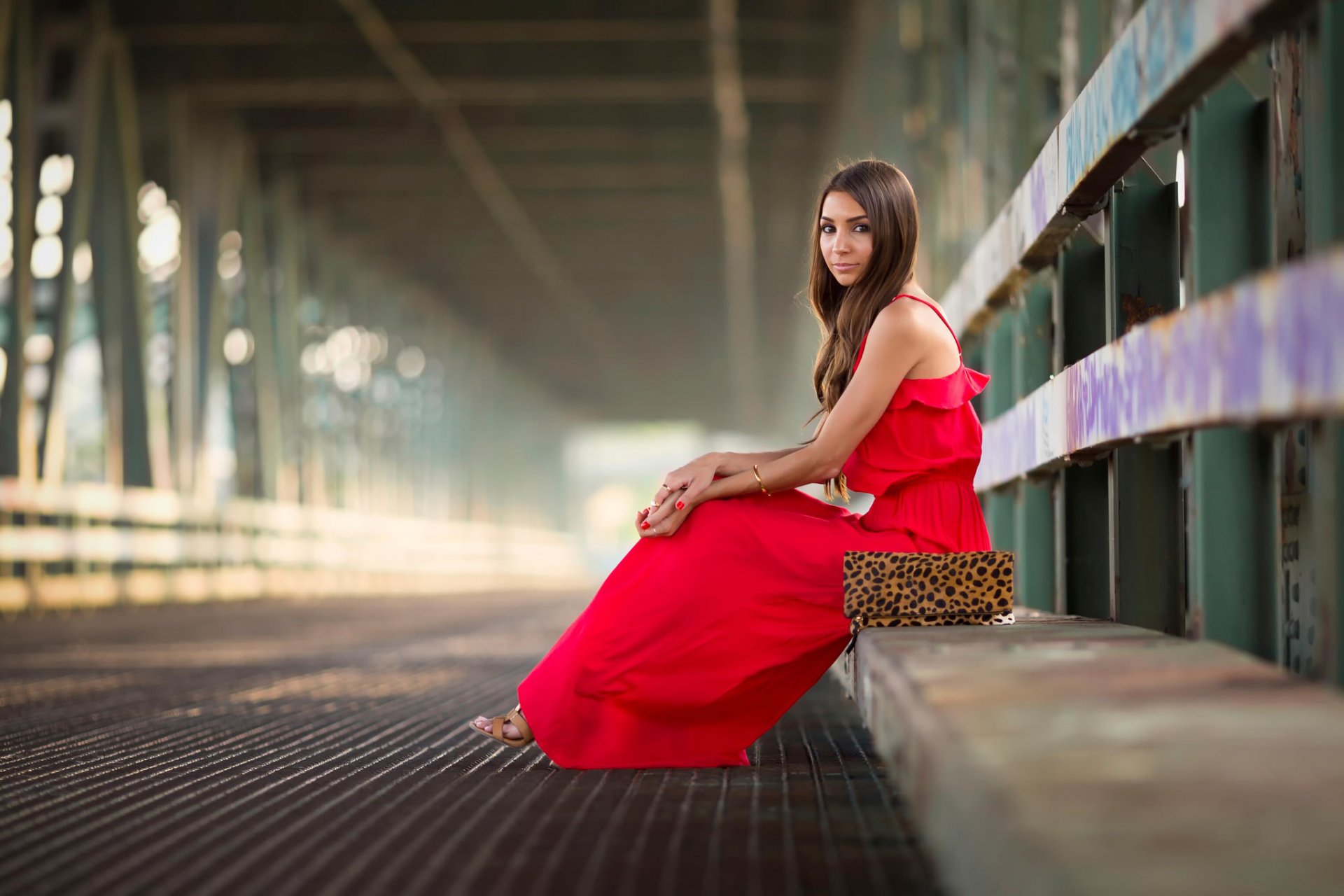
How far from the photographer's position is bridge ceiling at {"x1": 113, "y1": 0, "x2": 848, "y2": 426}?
1334 cm

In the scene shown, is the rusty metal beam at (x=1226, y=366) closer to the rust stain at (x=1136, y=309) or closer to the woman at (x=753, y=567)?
the rust stain at (x=1136, y=309)

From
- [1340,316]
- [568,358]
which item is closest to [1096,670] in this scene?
[1340,316]

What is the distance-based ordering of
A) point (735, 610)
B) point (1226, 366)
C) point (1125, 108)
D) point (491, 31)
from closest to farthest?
point (1226, 366)
point (1125, 108)
point (735, 610)
point (491, 31)

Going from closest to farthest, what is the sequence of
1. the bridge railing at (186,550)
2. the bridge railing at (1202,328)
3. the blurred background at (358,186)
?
the bridge railing at (1202,328), the blurred background at (358,186), the bridge railing at (186,550)

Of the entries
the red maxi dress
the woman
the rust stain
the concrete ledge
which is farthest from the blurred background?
the concrete ledge

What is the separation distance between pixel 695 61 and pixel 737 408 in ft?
99.4

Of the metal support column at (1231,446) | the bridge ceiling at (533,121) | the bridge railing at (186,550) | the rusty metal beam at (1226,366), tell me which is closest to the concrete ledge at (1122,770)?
the metal support column at (1231,446)

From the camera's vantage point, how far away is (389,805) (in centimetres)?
273

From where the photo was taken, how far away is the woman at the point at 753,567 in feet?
10.1

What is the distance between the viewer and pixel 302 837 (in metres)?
2.40

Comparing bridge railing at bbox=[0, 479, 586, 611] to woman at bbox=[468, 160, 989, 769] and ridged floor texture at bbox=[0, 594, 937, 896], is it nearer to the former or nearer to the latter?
ridged floor texture at bbox=[0, 594, 937, 896]

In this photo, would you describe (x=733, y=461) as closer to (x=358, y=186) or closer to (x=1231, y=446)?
(x=1231, y=446)

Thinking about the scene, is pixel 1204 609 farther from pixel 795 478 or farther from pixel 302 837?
pixel 302 837

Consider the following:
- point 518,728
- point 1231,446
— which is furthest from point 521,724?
point 1231,446
